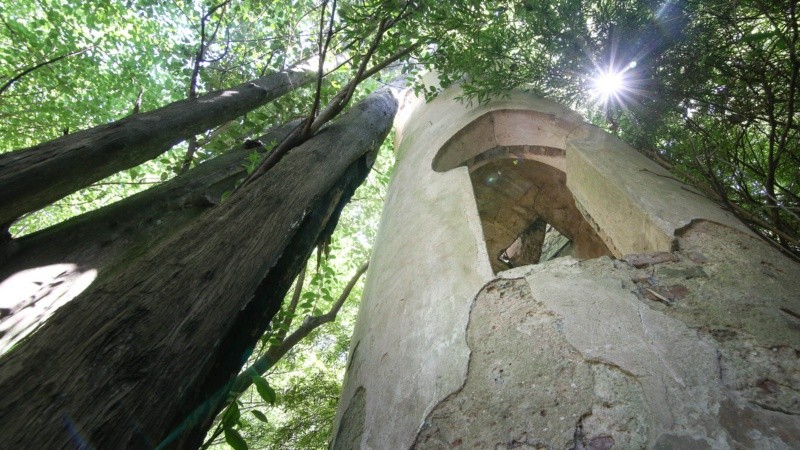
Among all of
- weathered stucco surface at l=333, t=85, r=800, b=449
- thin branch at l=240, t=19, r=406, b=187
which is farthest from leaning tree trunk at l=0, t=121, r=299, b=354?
weathered stucco surface at l=333, t=85, r=800, b=449

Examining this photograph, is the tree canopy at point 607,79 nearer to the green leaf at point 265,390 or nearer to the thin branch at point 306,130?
the thin branch at point 306,130

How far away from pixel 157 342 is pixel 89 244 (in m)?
1.59

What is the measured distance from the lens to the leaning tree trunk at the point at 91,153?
169cm

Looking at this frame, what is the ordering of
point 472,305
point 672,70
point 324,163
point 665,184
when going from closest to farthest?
point 472,305
point 665,184
point 324,163
point 672,70

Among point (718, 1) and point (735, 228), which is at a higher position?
point (718, 1)

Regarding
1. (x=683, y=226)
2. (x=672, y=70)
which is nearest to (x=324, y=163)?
(x=683, y=226)

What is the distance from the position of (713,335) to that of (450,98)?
445 centimetres

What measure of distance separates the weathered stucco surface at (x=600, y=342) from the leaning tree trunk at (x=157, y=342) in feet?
1.96

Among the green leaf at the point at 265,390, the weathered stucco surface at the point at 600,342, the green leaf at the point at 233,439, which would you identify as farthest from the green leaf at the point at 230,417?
the weathered stucco surface at the point at 600,342

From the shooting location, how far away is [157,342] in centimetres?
97

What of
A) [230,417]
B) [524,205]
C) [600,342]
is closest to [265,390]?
[230,417]

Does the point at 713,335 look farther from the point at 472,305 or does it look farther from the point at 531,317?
the point at 472,305

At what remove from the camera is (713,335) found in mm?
1207

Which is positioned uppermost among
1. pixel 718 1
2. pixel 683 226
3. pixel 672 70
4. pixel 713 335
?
pixel 718 1
